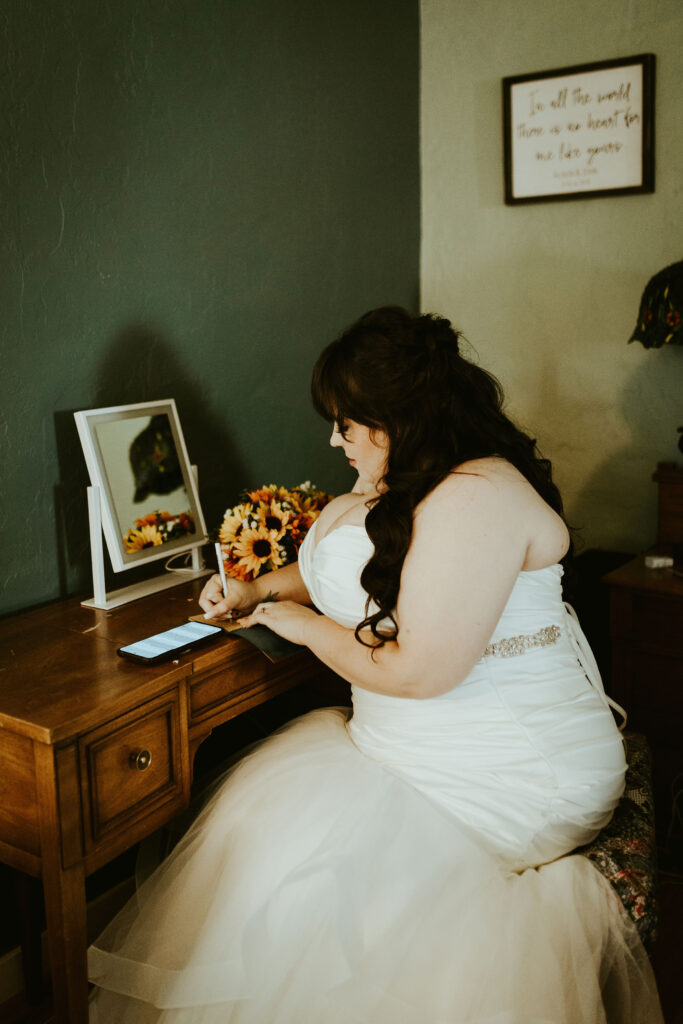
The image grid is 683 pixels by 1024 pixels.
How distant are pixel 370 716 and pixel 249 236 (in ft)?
4.45

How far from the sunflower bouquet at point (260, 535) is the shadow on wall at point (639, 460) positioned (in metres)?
1.28

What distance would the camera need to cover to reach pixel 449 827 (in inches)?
56.4

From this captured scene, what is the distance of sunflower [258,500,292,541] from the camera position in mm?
1965

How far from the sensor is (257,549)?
1949 millimetres

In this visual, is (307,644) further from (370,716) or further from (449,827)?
(449,827)

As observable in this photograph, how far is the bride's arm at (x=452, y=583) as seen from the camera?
1.40 m

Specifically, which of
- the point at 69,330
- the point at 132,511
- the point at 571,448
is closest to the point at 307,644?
the point at 132,511

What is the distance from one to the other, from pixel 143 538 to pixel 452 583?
0.79 m

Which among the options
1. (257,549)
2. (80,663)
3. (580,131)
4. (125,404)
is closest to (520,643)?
(257,549)

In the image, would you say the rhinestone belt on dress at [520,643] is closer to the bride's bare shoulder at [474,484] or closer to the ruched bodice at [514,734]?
the ruched bodice at [514,734]

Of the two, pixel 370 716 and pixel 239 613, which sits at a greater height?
pixel 239 613

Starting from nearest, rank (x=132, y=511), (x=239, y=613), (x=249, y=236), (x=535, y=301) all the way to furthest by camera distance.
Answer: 1. (x=239, y=613)
2. (x=132, y=511)
3. (x=249, y=236)
4. (x=535, y=301)

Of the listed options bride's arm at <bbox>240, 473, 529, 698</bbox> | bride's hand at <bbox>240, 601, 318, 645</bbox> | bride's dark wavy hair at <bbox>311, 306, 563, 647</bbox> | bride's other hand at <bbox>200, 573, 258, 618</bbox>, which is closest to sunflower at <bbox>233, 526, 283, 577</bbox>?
bride's other hand at <bbox>200, 573, 258, 618</bbox>

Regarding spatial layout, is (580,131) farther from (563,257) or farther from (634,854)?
(634,854)
